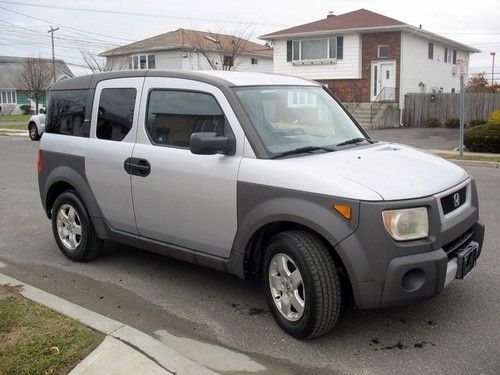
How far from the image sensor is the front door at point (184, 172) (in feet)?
13.8

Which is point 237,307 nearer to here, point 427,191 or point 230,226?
point 230,226

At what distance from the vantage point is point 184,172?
4391 mm

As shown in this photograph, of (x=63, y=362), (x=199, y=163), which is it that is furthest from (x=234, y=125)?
(x=63, y=362)

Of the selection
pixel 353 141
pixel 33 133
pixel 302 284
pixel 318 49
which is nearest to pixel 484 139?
pixel 353 141

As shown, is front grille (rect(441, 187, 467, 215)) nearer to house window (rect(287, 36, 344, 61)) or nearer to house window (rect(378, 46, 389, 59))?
house window (rect(378, 46, 389, 59))

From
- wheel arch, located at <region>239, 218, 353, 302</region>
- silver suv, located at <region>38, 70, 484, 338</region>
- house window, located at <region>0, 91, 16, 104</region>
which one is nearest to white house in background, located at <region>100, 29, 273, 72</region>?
house window, located at <region>0, 91, 16, 104</region>

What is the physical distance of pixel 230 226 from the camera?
4.16 metres

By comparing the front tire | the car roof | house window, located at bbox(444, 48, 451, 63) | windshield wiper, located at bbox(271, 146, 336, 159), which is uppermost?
house window, located at bbox(444, 48, 451, 63)

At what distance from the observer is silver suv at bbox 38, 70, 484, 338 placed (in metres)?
3.53

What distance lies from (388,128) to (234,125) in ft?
81.9

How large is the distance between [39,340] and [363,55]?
96.8ft

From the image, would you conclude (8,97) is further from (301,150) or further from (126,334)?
(126,334)

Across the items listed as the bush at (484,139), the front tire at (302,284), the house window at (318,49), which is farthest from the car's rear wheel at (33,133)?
the front tire at (302,284)

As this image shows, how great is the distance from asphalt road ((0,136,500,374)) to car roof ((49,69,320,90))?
1762 mm
